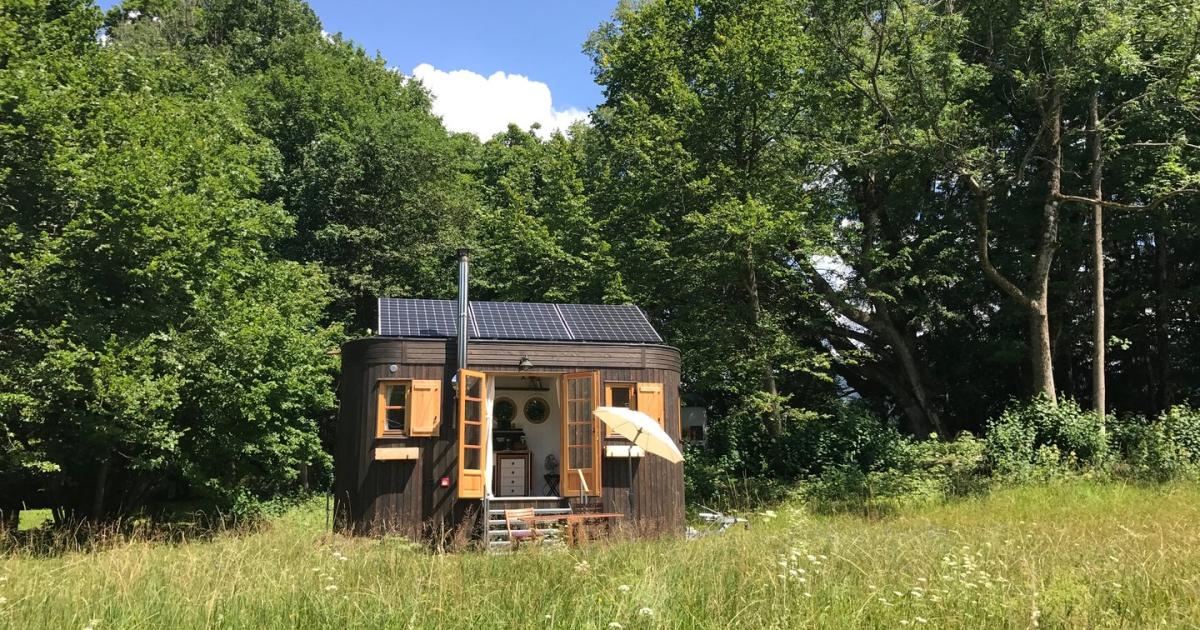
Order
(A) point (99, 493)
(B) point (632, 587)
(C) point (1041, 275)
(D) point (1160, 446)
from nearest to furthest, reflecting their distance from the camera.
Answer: (B) point (632, 587)
(D) point (1160, 446)
(A) point (99, 493)
(C) point (1041, 275)

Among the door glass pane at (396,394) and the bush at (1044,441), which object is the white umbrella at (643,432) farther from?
the bush at (1044,441)

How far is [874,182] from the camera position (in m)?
21.3

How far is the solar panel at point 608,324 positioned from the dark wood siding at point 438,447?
37cm

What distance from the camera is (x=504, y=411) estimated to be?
13297 mm

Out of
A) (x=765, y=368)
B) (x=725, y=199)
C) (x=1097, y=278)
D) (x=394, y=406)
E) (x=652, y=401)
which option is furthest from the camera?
(x=725, y=199)

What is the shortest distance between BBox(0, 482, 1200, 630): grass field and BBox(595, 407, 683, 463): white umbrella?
225 centimetres

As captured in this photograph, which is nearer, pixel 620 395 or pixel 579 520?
pixel 579 520

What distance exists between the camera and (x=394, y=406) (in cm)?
1057

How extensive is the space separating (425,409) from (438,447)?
53cm

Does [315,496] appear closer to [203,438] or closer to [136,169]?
[203,438]

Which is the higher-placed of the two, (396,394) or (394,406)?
(396,394)

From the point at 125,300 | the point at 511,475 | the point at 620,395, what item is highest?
the point at 125,300

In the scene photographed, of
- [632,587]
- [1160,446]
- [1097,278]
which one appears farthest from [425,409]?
[1097,278]

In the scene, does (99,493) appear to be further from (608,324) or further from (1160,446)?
(1160,446)
